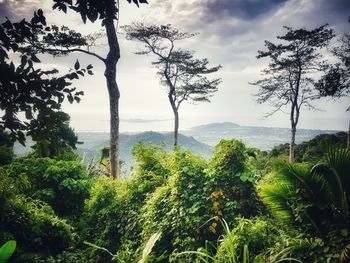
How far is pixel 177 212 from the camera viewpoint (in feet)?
17.7

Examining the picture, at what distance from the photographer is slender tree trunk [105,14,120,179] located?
429 inches

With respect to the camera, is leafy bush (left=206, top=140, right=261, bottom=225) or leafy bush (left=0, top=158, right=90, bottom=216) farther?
leafy bush (left=0, top=158, right=90, bottom=216)

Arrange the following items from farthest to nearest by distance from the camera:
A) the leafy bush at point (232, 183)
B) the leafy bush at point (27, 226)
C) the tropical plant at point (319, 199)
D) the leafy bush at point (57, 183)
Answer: the leafy bush at point (57, 183), the leafy bush at point (232, 183), the leafy bush at point (27, 226), the tropical plant at point (319, 199)

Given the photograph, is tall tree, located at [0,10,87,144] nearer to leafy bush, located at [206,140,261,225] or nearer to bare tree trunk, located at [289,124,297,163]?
leafy bush, located at [206,140,261,225]

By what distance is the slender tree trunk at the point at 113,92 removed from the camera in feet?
35.8

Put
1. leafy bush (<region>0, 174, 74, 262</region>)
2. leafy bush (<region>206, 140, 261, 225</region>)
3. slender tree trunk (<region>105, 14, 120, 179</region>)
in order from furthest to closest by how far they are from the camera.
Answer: slender tree trunk (<region>105, 14, 120, 179</region>) < leafy bush (<region>206, 140, 261, 225</region>) < leafy bush (<region>0, 174, 74, 262</region>)

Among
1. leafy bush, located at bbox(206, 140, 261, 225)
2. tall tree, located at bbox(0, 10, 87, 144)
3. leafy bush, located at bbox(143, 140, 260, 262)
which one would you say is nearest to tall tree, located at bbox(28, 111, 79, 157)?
tall tree, located at bbox(0, 10, 87, 144)

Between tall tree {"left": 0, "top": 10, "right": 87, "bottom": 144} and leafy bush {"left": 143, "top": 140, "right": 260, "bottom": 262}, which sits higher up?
tall tree {"left": 0, "top": 10, "right": 87, "bottom": 144}

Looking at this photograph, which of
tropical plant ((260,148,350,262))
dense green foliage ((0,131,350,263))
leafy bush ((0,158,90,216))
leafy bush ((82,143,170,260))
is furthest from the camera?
leafy bush ((0,158,90,216))

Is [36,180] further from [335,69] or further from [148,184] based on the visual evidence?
[335,69]

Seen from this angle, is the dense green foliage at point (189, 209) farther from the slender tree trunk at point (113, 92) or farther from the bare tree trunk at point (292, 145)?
the bare tree trunk at point (292, 145)

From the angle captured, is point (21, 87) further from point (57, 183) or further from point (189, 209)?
point (57, 183)

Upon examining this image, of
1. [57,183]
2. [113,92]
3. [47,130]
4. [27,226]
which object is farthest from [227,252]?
[113,92]

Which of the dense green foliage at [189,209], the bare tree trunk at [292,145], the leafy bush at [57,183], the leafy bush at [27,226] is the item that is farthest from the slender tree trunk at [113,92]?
the bare tree trunk at [292,145]
